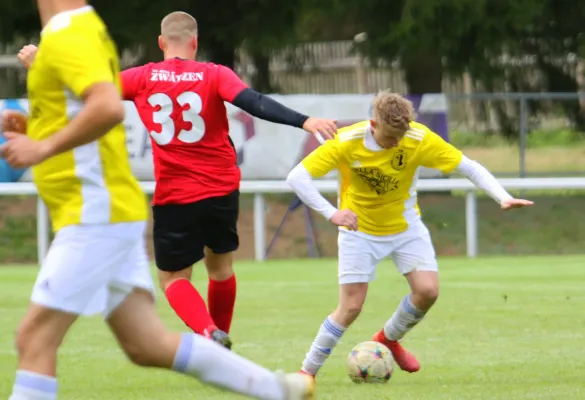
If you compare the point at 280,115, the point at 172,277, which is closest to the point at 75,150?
the point at 280,115

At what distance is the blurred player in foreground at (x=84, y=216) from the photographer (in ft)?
16.3

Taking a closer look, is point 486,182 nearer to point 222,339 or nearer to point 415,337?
point 222,339

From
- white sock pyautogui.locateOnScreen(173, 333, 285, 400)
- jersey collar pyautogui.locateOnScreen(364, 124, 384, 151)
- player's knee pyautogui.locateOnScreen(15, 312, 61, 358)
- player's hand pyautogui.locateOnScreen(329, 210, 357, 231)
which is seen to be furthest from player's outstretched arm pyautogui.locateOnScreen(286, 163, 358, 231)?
player's knee pyautogui.locateOnScreen(15, 312, 61, 358)

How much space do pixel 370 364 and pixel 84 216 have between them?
134 inches

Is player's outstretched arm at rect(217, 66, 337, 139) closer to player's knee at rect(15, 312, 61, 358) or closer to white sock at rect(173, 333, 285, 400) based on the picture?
white sock at rect(173, 333, 285, 400)

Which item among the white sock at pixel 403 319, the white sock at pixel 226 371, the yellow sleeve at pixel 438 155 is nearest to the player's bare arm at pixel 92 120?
the white sock at pixel 226 371

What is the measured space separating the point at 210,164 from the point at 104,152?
3.52 meters

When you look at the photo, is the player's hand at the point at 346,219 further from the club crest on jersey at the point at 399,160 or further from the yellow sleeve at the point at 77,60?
the yellow sleeve at the point at 77,60

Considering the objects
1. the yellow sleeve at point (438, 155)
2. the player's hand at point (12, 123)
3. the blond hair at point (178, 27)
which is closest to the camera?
the player's hand at point (12, 123)

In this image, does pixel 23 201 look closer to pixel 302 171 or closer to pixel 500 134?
pixel 500 134

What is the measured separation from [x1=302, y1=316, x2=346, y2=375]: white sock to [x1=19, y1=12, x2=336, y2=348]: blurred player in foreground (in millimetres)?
790

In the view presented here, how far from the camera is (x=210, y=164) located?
344 inches

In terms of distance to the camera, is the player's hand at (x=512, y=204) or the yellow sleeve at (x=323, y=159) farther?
the yellow sleeve at (x=323, y=159)

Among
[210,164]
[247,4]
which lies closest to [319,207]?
[210,164]
